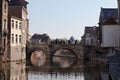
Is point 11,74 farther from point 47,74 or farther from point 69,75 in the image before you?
point 69,75

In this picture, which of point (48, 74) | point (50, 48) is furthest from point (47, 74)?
point (50, 48)

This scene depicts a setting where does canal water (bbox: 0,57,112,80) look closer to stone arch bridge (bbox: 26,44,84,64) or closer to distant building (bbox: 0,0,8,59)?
distant building (bbox: 0,0,8,59)

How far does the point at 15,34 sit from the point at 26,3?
61.0ft

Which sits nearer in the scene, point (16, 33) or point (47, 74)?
point (47, 74)

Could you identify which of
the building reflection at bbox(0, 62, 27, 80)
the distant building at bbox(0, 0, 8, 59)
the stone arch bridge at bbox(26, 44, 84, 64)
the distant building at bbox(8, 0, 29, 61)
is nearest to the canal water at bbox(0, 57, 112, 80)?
the building reflection at bbox(0, 62, 27, 80)

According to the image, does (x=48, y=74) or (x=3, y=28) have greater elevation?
(x=3, y=28)

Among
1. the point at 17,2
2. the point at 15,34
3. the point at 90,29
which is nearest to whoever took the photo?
the point at 15,34

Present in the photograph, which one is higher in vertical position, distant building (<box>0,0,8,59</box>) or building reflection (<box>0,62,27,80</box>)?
distant building (<box>0,0,8,59</box>)

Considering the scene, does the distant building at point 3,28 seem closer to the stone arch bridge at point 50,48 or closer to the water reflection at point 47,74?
the water reflection at point 47,74

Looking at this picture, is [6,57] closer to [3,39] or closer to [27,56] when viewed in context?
[3,39]

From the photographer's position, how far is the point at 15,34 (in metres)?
60.8

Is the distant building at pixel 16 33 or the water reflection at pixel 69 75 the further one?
the distant building at pixel 16 33

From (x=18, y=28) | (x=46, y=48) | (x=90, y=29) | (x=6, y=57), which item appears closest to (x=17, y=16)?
(x=18, y=28)

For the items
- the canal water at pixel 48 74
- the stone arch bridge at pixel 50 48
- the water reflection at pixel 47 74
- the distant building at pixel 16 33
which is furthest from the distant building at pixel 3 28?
the stone arch bridge at pixel 50 48
